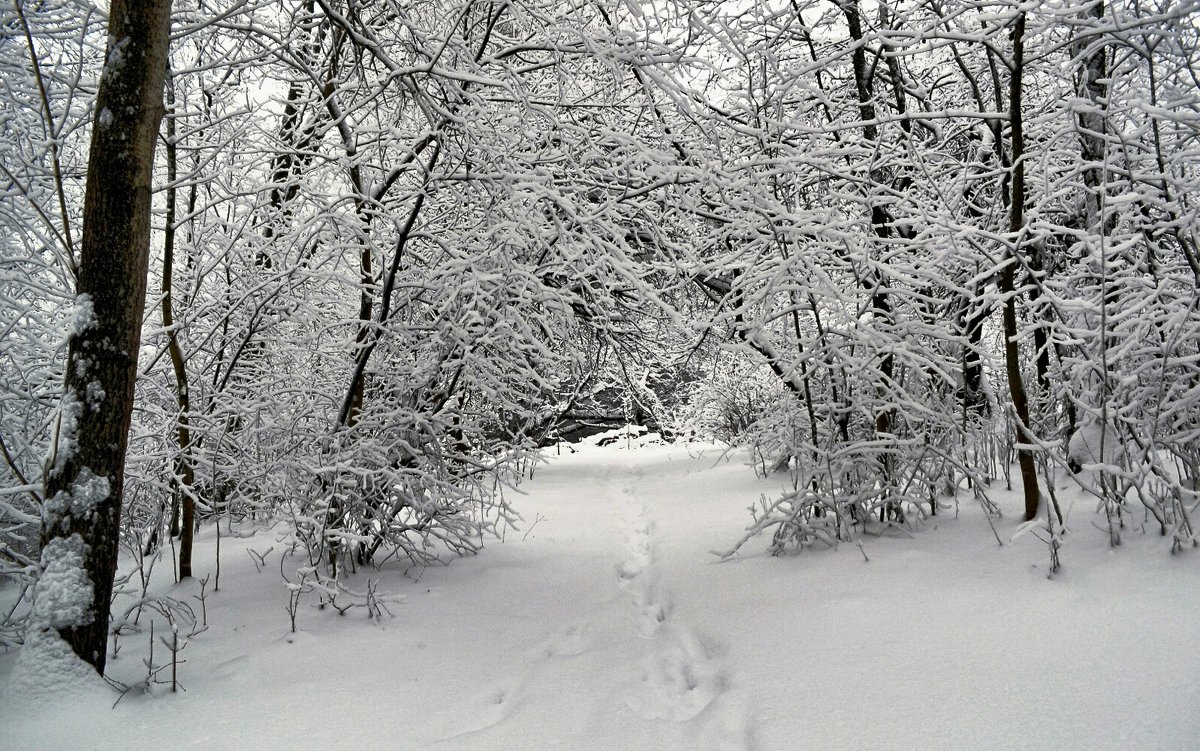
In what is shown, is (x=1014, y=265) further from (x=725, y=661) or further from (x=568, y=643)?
(x=568, y=643)

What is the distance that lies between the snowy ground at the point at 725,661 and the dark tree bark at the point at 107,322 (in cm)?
48

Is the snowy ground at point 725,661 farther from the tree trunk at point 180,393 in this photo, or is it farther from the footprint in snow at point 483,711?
the tree trunk at point 180,393

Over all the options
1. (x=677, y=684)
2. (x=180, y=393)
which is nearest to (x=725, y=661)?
(x=677, y=684)

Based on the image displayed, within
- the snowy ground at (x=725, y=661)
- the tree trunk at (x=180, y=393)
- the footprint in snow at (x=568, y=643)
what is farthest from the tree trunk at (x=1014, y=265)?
the tree trunk at (x=180, y=393)

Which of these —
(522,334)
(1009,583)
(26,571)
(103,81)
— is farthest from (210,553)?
(1009,583)

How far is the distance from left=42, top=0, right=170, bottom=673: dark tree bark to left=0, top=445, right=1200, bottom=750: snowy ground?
48 centimetres

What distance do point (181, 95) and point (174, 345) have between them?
6.54 feet

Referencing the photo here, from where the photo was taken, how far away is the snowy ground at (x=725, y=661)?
220cm

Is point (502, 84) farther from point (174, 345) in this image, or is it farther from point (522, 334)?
point (174, 345)

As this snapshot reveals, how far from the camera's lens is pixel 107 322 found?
8.69 feet

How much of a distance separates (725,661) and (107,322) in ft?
8.94

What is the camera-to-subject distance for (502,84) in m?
3.07

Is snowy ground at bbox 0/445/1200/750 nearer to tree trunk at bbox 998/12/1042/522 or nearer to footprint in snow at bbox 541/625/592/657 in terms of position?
footprint in snow at bbox 541/625/592/657

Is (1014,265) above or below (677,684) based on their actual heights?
above
